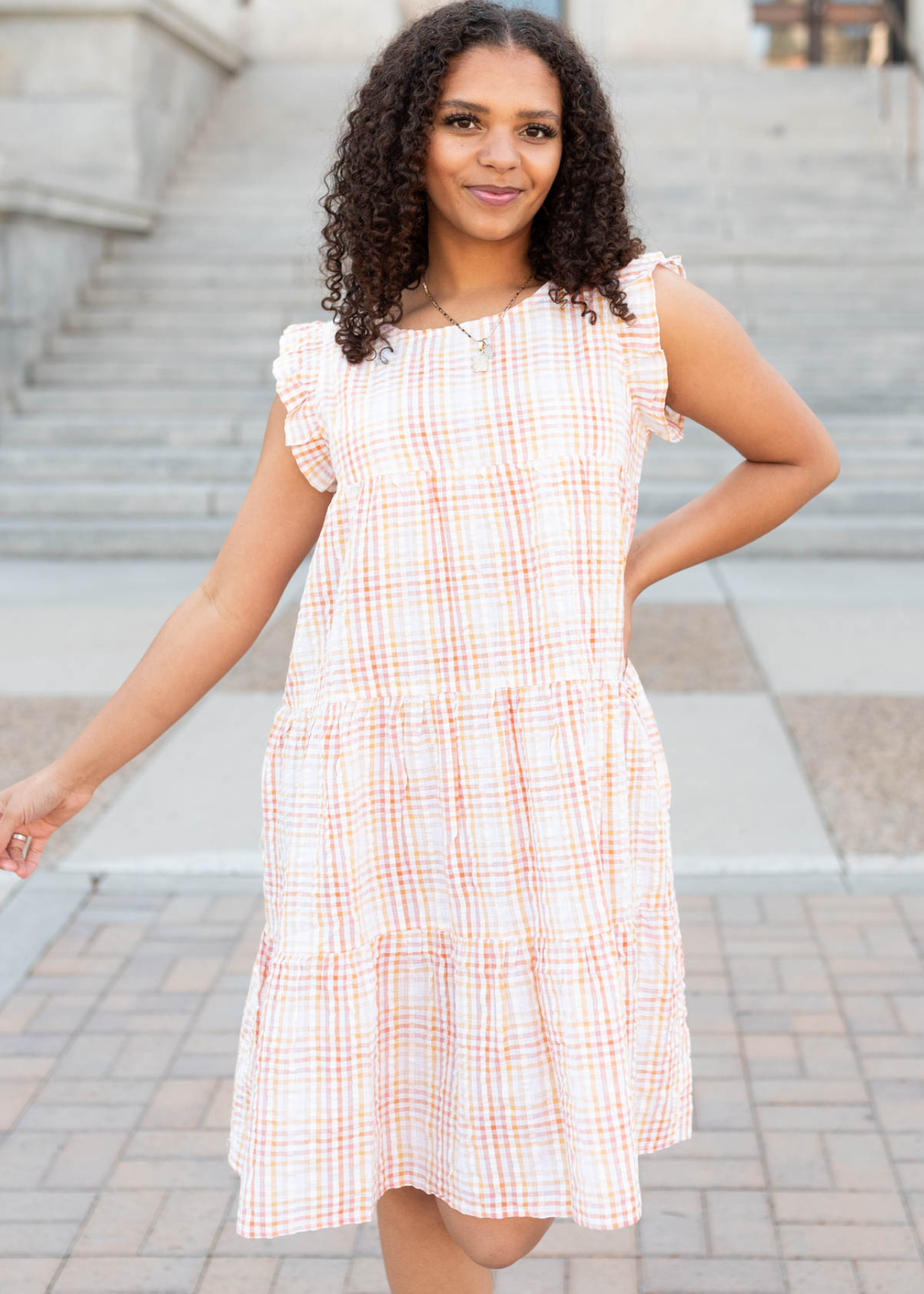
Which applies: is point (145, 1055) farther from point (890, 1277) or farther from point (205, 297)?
point (205, 297)

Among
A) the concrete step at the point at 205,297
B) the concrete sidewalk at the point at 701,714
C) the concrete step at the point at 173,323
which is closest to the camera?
the concrete sidewalk at the point at 701,714

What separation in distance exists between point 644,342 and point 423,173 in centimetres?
34

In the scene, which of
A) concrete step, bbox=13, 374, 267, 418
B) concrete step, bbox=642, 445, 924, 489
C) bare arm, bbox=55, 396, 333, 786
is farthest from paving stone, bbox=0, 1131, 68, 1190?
concrete step, bbox=13, 374, 267, 418

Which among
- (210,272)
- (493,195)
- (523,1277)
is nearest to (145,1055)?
(523,1277)

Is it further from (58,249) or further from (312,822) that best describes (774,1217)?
(58,249)

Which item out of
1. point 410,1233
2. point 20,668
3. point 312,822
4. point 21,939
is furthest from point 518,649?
point 20,668

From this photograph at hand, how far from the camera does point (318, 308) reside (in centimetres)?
1031

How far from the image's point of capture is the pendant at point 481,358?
1713mm

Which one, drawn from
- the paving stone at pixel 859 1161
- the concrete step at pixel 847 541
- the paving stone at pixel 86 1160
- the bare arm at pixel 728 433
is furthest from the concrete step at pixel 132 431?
the bare arm at pixel 728 433

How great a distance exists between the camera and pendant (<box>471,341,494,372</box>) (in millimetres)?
1713

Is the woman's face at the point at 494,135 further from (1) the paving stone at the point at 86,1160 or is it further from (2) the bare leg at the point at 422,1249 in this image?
(1) the paving stone at the point at 86,1160

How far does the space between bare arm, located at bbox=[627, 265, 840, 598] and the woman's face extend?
19 centimetres

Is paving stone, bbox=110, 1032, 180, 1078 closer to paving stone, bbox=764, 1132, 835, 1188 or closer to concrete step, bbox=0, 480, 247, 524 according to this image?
paving stone, bbox=764, 1132, 835, 1188

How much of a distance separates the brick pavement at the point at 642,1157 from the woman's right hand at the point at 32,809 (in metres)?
0.86
